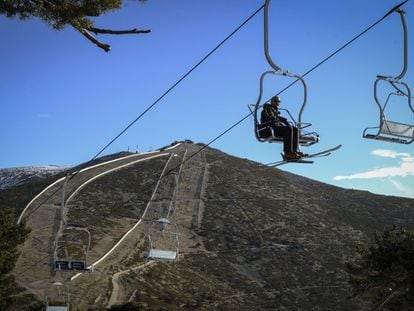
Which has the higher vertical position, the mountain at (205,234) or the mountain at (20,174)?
the mountain at (20,174)

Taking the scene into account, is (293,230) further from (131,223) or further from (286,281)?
(131,223)

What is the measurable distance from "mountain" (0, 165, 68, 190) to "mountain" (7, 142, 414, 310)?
17.5 meters

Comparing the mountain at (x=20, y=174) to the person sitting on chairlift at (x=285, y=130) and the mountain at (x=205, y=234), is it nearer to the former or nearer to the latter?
→ the mountain at (x=205, y=234)

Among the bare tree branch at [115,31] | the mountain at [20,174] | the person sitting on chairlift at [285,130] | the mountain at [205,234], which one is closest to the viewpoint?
the bare tree branch at [115,31]

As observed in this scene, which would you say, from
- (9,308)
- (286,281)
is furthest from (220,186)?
(9,308)

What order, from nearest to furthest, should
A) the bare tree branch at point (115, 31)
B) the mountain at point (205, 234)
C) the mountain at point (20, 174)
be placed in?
the bare tree branch at point (115, 31)
the mountain at point (205, 234)
the mountain at point (20, 174)

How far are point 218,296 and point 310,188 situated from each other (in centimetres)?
4519

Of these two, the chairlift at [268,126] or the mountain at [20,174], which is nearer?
the chairlift at [268,126]

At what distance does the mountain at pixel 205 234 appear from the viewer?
45906 mm

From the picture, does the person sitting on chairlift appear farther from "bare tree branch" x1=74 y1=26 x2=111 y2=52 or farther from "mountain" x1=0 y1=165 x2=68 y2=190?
"mountain" x1=0 y1=165 x2=68 y2=190

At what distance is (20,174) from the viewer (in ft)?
341

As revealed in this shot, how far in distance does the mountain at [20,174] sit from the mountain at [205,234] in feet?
57.4

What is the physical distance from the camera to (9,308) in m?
29.6

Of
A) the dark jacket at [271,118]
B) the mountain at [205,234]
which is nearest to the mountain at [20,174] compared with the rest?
the mountain at [205,234]
